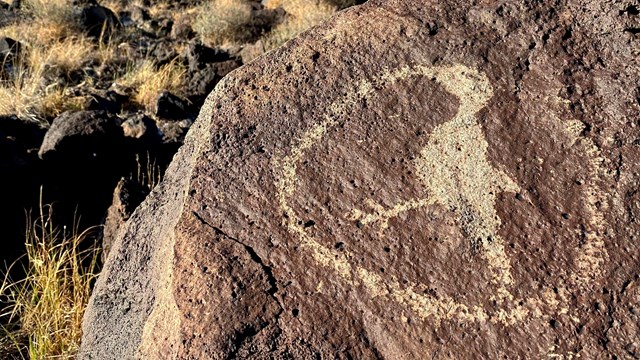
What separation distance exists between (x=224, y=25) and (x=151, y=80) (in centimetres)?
241

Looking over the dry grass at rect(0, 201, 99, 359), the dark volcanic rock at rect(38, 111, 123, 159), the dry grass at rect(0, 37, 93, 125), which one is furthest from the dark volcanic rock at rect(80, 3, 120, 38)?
the dry grass at rect(0, 201, 99, 359)

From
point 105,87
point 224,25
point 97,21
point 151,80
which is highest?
point 151,80

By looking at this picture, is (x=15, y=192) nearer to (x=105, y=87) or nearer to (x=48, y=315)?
(x=48, y=315)

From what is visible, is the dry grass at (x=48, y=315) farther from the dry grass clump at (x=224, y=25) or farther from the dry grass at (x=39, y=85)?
the dry grass clump at (x=224, y=25)

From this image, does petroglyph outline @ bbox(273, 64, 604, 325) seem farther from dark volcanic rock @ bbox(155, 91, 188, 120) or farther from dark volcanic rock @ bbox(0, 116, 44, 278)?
dark volcanic rock @ bbox(155, 91, 188, 120)

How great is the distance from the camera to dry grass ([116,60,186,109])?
5602 millimetres

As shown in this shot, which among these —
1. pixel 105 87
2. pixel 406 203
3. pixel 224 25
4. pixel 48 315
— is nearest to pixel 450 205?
pixel 406 203

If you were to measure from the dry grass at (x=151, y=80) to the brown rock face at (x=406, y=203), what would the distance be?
349 centimetres

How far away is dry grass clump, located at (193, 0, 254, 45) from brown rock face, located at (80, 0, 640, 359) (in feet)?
19.7

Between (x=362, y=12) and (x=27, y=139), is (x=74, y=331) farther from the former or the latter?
(x=27, y=139)

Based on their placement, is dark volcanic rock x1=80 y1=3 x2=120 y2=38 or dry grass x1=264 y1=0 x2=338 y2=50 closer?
dry grass x1=264 y1=0 x2=338 y2=50

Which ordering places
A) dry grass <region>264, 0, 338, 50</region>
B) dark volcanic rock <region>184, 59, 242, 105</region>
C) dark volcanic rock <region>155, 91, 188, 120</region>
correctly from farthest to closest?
dry grass <region>264, 0, 338, 50</region>, dark volcanic rock <region>184, 59, 242, 105</region>, dark volcanic rock <region>155, 91, 188, 120</region>

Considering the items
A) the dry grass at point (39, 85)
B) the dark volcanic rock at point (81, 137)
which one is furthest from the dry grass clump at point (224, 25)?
the dark volcanic rock at point (81, 137)

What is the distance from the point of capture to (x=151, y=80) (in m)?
5.80
